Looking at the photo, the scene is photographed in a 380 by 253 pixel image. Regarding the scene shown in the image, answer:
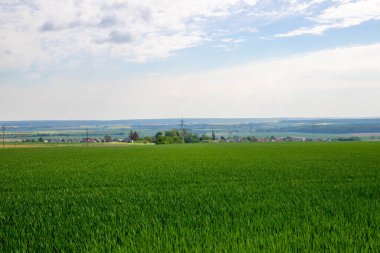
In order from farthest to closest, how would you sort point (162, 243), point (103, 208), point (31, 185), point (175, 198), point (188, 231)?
1. point (31, 185)
2. point (175, 198)
3. point (103, 208)
4. point (188, 231)
5. point (162, 243)

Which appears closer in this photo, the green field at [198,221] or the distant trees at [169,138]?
the green field at [198,221]

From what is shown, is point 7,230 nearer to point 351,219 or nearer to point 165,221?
point 165,221

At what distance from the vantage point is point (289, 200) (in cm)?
1152

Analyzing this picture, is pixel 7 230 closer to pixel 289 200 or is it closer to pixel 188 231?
pixel 188 231

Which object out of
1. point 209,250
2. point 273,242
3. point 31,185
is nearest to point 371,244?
point 273,242

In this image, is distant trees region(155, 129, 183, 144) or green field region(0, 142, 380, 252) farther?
distant trees region(155, 129, 183, 144)

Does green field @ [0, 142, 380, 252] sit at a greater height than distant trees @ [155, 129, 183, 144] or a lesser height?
greater

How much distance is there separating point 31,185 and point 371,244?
592 inches

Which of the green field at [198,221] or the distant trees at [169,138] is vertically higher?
the green field at [198,221]

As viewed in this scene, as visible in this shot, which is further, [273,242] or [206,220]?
[206,220]

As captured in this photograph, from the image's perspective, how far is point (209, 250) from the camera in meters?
6.51

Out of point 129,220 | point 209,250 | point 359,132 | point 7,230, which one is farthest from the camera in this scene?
point 359,132

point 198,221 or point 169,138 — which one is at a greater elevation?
point 198,221

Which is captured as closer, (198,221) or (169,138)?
(198,221)
